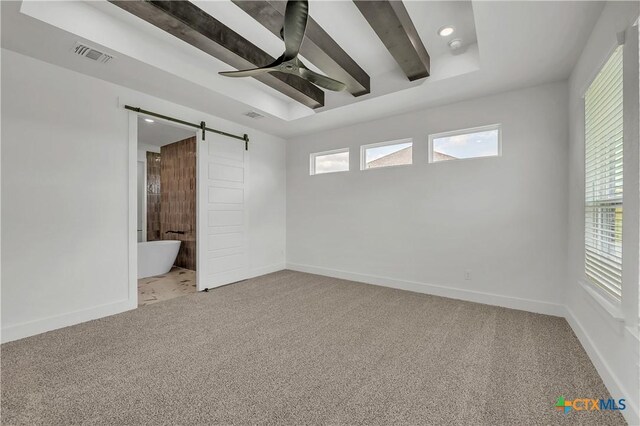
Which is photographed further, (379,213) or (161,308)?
(379,213)

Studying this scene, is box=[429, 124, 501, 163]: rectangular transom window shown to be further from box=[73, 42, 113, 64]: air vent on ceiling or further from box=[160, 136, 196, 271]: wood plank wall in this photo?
box=[160, 136, 196, 271]: wood plank wall

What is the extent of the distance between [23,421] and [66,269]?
1.72m

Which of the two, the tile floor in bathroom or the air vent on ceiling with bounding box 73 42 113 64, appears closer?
the air vent on ceiling with bounding box 73 42 113 64

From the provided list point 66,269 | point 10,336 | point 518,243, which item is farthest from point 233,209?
point 518,243

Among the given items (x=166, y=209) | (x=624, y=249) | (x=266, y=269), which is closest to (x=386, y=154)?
(x=266, y=269)

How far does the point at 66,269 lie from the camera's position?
283cm

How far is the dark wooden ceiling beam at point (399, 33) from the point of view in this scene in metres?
2.07

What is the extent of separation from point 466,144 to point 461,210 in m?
0.90

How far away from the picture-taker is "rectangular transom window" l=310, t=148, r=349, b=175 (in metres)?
4.90

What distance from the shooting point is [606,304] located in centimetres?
189

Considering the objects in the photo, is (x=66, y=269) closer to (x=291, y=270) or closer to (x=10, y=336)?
(x=10, y=336)

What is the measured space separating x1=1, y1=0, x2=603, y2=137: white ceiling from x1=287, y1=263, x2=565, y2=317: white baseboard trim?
8.34 ft

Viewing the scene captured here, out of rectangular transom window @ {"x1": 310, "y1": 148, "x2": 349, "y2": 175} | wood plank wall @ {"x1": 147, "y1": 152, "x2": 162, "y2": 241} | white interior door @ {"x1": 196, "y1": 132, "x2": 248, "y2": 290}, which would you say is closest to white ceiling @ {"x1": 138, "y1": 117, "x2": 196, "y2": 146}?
wood plank wall @ {"x1": 147, "y1": 152, "x2": 162, "y2": 241}

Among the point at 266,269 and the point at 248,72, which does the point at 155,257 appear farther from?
the point at 248,72
